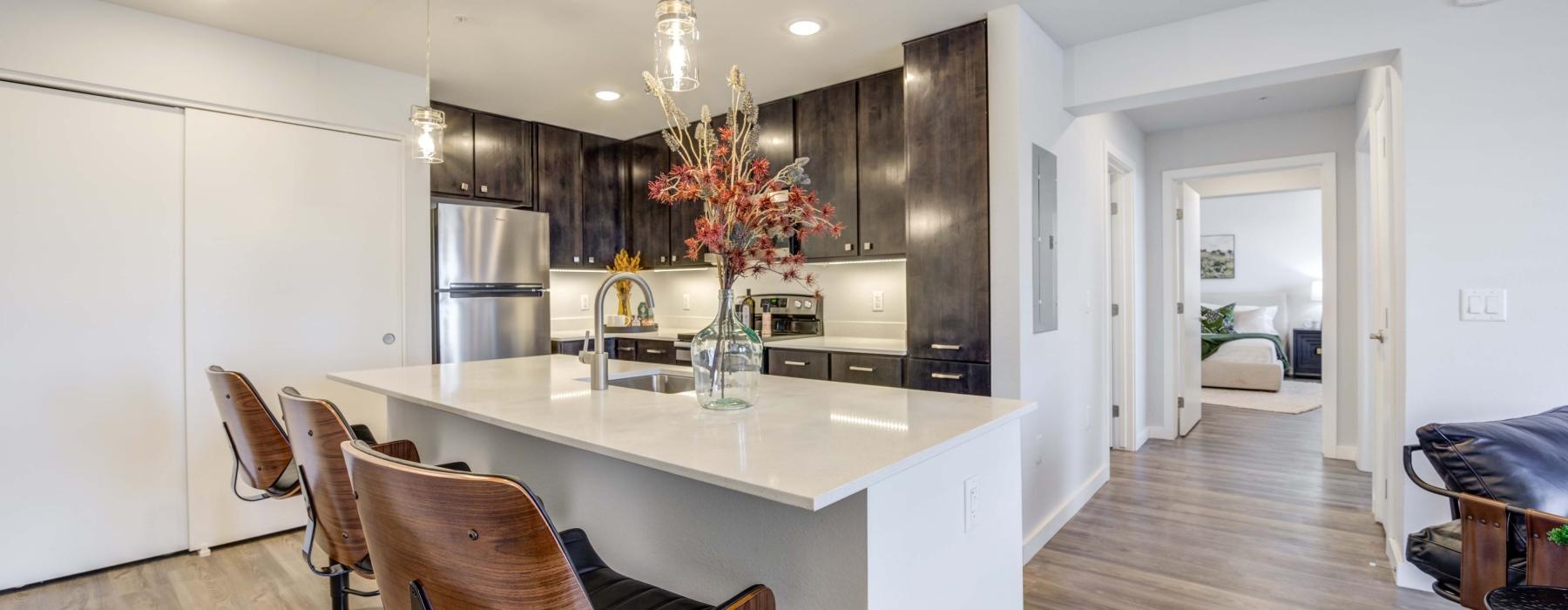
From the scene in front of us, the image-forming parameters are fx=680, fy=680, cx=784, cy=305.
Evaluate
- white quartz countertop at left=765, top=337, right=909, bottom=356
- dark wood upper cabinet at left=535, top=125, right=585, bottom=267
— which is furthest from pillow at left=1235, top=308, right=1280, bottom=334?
dark wood upper cabinet at left=535, top=125, right=585, bottom=267

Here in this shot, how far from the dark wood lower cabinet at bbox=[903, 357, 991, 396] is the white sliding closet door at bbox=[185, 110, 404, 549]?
2610mm

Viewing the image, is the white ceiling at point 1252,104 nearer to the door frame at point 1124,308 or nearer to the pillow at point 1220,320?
the door frame at point 1124,308

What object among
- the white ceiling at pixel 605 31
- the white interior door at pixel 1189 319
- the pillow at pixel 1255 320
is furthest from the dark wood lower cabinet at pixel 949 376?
the pillow at pixel 1255 320

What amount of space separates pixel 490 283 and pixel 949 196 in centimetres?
264

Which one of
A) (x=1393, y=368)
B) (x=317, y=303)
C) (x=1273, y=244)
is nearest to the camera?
(x=1393, y=368)

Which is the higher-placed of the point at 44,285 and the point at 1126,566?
the point at 44,285

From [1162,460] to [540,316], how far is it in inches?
159

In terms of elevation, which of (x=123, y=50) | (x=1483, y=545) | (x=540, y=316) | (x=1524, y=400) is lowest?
(x=1483, y=545)

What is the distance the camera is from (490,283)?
395 centimetres

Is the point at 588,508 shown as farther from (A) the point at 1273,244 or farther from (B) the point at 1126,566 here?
(A) the point at 1273,244

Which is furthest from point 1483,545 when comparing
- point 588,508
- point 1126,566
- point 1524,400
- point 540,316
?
point 540,316

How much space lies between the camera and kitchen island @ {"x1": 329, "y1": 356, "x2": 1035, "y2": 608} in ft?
3.93

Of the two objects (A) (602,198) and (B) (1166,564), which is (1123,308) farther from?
(A) (602,198)

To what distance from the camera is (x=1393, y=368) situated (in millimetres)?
2529
